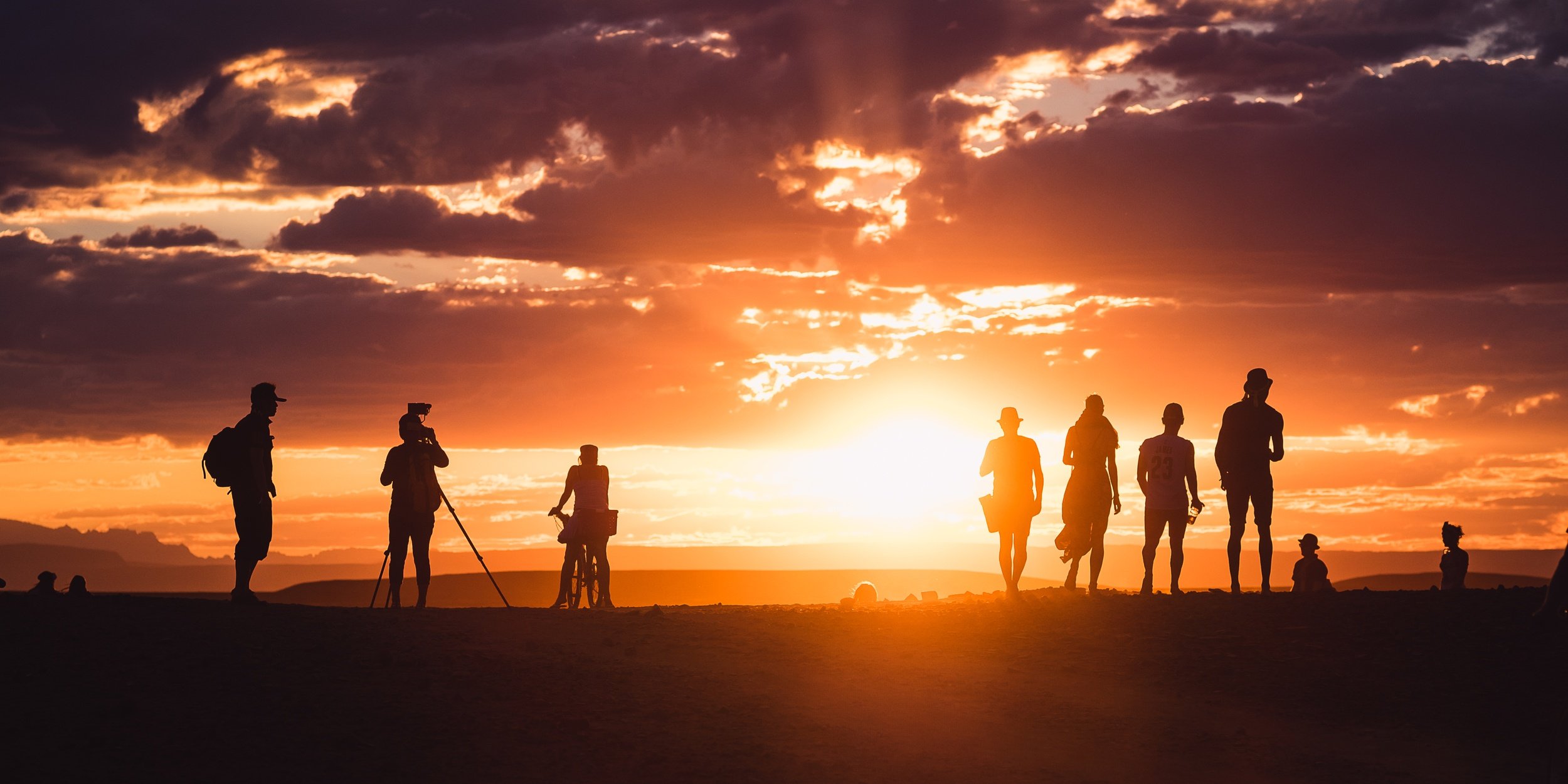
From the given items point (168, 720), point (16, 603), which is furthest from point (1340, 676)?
point (16, 603)

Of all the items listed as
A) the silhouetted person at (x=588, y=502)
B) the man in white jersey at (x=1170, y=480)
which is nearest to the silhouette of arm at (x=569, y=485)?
the silhouetted person at (x=588, y=502)

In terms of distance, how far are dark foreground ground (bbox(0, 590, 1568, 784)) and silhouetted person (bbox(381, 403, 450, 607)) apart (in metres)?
1.72

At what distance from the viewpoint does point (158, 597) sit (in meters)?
19.8

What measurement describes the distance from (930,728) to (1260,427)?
26.4 ft

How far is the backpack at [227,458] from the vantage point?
1948 centimetres

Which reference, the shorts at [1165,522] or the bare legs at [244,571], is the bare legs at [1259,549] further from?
the bare legs at [244,571]

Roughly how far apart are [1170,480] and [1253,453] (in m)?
1.22

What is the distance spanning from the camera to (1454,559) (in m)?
23.0

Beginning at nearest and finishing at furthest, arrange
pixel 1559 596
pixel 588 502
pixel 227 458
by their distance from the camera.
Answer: pixel 1559 596, pixel 227 458, pixel 588 502

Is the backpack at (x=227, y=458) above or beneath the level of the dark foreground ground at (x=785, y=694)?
above

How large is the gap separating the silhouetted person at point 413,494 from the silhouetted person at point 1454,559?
50.7 feet

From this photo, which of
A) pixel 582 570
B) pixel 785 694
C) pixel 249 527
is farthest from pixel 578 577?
pixel 785 694

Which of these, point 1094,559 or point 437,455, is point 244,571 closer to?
point 437,455

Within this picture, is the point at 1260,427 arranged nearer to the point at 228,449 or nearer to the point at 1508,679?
the point at 1508,679
